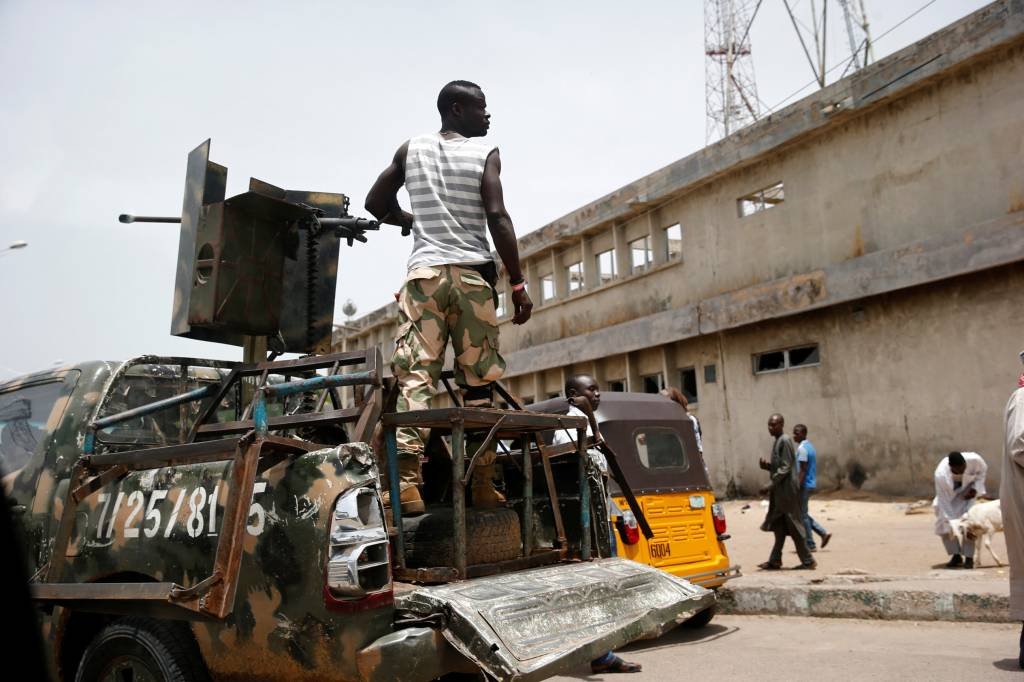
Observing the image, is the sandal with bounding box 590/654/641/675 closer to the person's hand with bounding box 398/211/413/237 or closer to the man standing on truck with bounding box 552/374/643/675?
the man standing on truck with bounding box 552/374/643/675

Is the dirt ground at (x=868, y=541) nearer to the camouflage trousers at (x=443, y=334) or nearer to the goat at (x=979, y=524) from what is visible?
the goat at (x=979, y=524)

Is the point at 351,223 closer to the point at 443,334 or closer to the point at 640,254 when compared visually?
the point at 443,334

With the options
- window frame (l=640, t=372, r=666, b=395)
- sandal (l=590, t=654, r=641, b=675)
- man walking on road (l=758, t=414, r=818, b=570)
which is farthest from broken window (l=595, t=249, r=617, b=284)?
sandal (l=590, t=654, r=641, b=675)

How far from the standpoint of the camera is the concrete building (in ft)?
44.9

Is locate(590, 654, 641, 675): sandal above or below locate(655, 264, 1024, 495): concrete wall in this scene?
below

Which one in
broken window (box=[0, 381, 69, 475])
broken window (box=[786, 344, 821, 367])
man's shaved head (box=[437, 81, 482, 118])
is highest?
broken window (box=[786, 344, 821, 367])

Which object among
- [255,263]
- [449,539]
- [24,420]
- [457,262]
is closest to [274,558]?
[449,539]

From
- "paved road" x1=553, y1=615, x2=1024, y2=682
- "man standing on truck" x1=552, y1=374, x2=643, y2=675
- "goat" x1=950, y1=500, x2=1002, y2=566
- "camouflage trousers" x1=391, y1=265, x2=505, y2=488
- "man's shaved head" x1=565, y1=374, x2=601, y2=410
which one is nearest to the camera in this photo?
"camouflage trousers" x1=391, y1=265, x2=505, y2=488

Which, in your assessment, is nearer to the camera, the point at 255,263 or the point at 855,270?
the point at 255,263

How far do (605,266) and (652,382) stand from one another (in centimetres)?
362

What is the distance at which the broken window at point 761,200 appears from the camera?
58.0 ft

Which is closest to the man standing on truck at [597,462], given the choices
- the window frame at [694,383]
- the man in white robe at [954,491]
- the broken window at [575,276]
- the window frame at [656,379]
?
the man in white robe at [954,491]

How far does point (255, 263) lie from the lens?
436cm

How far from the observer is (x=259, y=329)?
4.45 metres
